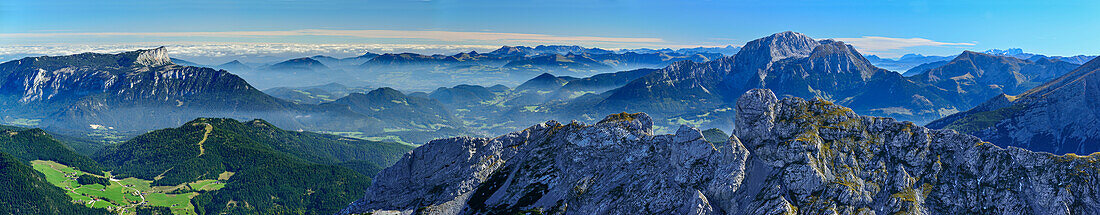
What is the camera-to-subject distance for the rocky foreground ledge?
7681cm

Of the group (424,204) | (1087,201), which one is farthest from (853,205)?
(424,204)

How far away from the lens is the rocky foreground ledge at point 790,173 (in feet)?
252

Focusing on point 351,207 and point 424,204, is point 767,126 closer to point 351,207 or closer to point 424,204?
point 424,204

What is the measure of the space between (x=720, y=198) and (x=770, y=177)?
874cm

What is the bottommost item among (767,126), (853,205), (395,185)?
(395,185)

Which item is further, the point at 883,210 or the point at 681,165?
the point at 681,165

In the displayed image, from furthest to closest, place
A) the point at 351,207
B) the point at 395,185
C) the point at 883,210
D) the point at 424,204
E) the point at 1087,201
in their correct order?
the point at 351,207
the point at 395,185
the point at 424,204
the point at 883,210
the point at 1087,201

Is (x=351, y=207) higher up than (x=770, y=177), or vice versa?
(x=770, y=177)

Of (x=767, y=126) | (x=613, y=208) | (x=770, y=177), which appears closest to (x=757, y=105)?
(x=767, y=126)

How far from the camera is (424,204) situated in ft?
351

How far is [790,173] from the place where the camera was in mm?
78812

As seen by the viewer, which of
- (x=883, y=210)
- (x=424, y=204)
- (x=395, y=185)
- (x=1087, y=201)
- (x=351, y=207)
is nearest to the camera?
(x=1087, y=201)

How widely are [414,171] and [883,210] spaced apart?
299ft

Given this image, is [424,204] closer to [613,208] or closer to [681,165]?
[613,208]
